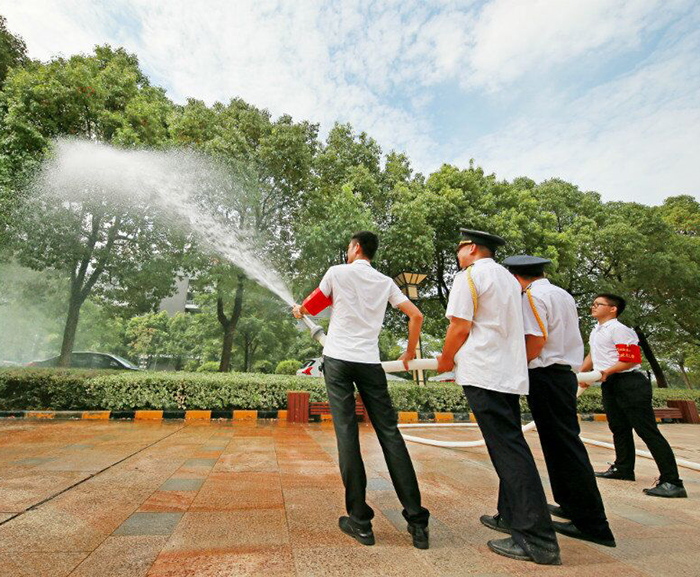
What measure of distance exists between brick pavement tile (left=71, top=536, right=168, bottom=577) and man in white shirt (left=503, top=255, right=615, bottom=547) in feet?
8.58

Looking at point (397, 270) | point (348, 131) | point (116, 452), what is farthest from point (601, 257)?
point (116, 452)

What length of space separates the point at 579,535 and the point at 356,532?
1541mm

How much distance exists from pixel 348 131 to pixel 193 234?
8.34 meters

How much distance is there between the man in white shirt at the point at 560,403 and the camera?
105 inches

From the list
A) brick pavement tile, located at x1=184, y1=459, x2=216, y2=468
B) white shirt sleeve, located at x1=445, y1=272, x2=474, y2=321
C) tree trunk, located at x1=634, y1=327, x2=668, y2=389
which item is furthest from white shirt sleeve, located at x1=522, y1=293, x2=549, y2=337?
tree trunk, located at x1=634, y1=327, x2=668, y2=389

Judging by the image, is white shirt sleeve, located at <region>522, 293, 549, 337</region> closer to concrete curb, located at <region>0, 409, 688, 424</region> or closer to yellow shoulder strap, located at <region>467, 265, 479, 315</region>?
yellow shoulder strap, located at <region>467, 265, 479, 315</region>

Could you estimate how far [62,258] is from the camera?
510 inches

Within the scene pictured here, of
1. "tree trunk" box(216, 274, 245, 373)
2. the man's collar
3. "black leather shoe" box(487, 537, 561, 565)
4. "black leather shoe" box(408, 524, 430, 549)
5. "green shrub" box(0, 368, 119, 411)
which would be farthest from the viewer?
"tree trunk" box(216, 274, 245, 373)

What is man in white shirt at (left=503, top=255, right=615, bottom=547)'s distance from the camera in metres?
2.67

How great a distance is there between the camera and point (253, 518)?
2.73 m

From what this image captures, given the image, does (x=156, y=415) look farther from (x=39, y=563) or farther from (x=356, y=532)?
(x=356, y=532)

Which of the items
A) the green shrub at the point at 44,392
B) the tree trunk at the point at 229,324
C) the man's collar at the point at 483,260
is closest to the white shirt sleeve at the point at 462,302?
the man's collar at the point at 483,260

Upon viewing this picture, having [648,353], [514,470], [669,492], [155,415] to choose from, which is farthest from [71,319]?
[648,353]

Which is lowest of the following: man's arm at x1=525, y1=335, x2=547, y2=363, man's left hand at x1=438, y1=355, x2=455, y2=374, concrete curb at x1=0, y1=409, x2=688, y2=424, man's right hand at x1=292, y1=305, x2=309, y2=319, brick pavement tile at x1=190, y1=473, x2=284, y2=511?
brick pavement tile at x1=190, y1=473, x2=284, y2=511
